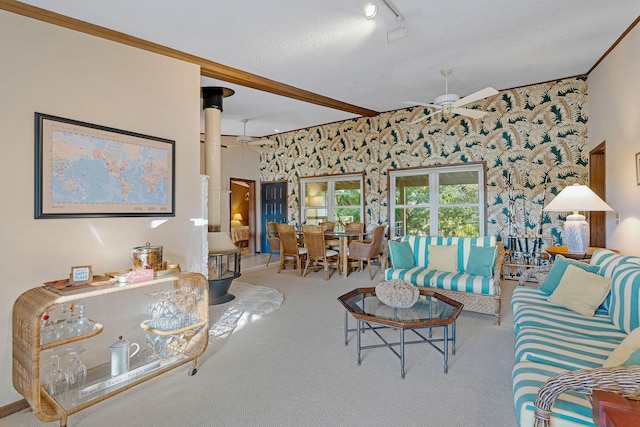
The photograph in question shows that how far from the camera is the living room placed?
6.97 ft

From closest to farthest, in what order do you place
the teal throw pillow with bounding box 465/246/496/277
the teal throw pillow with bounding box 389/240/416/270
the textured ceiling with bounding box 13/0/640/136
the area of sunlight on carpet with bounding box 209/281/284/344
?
the textured ceiling with bounding box 13/0/640/136, the area of sunlight on carpet with bounding box 209/281/284/344, the teal throw pillow with bounding box 465/246/496/277, the teal throw pillow with bounding box 389/240/416/270

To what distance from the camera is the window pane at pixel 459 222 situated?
5.86 metres

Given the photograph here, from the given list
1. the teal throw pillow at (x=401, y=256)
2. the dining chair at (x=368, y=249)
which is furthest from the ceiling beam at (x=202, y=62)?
the teal throw pillow at (x=401, y=256)

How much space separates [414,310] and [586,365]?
118 centimetres

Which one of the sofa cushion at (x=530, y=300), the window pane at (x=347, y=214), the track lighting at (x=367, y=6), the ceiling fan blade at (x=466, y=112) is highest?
the track lighting at (x=367, y=6)

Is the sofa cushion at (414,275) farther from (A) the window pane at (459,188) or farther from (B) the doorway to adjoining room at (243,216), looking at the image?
(B) the doorway to adjoining room at (243,216)

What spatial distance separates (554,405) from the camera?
1320mm

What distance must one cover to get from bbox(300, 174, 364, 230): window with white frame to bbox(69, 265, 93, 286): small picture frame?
5586 millimetres

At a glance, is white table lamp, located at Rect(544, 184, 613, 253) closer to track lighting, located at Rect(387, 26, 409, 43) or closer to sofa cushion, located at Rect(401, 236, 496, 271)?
sofa cushion, located at Rect(401, 236, 496, 271)

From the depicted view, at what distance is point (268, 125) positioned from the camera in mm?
7414

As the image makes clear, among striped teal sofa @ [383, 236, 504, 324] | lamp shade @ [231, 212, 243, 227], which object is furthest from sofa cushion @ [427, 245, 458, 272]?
lamp shade @ [231, 212, 243, 227]

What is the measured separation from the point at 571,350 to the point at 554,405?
0.59 metres

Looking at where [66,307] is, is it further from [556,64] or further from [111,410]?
[556,64]

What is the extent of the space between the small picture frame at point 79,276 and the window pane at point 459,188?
5673 millimetres
